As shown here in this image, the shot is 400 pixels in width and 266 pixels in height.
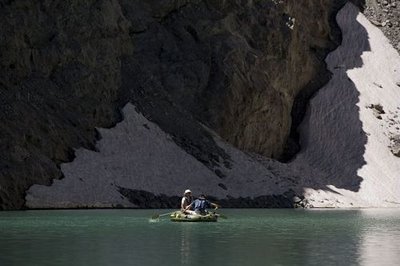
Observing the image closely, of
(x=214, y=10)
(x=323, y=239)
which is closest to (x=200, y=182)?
(x=214, y=10)

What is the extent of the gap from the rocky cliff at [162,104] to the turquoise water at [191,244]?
1026 inches

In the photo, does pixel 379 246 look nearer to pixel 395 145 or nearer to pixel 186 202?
pixel 186 202

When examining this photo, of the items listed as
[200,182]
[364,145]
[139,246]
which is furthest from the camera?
[364,145]

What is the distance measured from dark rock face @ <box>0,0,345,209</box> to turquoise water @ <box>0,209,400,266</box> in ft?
85.4

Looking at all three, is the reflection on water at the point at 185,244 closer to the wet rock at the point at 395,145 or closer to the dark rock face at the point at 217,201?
the dark rock face at the point at 217,201

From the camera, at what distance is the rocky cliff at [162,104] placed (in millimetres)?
70062

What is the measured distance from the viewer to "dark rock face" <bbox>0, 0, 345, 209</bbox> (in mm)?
71312

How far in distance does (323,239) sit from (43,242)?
1070 cm

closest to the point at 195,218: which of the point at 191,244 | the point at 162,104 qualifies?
the point at 191,244

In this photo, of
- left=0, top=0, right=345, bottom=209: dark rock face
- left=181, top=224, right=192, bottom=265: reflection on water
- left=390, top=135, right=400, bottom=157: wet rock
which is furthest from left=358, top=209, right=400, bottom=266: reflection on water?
left=390, top=135, right=400, bottom=157: wet rock

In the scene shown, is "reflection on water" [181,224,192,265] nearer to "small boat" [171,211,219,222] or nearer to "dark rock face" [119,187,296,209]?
"small boat" [171,211,219,222]

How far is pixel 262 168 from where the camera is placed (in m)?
87.2

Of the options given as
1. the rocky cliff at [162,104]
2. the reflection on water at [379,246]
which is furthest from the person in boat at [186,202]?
the rocky cliff at [162,104]

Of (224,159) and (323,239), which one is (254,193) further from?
(323,239)
